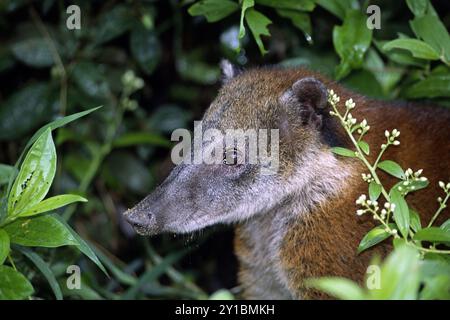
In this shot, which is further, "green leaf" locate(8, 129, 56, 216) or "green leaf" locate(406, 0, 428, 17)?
"green leaf" locate(406, 0, 428, 17)

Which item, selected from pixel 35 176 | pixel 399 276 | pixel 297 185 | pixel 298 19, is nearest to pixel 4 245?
pixel 35 176

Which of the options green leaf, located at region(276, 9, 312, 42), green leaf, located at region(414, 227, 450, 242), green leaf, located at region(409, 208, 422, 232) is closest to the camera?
green leaf, located at region(414, 227, 450, 242)

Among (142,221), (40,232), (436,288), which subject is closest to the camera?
(436,288)

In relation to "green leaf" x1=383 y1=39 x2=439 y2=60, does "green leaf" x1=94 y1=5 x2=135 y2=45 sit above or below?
above

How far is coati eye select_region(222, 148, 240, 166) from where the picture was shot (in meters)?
3.84

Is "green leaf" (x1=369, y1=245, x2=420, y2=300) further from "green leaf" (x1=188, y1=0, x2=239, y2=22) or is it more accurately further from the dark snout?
"green leaf" (x1=188, y1=0, x2=239, y2=22)

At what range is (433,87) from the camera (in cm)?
448

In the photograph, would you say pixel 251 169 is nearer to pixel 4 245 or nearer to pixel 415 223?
pixel 415 223

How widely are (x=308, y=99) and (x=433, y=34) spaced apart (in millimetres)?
1091

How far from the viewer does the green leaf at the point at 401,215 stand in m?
3.09

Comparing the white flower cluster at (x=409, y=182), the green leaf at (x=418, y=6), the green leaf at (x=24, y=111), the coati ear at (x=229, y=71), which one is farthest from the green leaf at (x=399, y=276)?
the green leaf at (x=24, y=111)

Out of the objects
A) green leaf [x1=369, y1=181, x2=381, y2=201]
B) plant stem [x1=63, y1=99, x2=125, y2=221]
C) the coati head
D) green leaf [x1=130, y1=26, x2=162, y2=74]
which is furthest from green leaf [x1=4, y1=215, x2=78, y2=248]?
green leaf [x1=130, y1=26, x2=162, y2=74]
